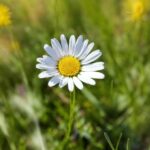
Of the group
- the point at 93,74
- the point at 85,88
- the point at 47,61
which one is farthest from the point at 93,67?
the point at 85,88

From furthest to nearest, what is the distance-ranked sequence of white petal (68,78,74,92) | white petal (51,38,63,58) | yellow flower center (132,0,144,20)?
yellow flower center (132,0,144,20) < white petal (51,38,63,58) < white petal (68,78,74,92)

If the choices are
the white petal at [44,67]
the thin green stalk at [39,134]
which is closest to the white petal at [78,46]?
the white petal at [44,67]

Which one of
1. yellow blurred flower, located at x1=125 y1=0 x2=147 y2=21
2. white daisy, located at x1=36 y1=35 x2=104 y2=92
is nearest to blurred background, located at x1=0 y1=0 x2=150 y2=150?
yellow blurred flower, located at x1=125 y1=0 x2=147 y2=21

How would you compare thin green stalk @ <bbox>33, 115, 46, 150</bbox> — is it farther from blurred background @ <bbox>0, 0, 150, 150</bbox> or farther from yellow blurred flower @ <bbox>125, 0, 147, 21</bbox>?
yellow blurred flower @ <bbox>125, 0, 147, 21</bbox>

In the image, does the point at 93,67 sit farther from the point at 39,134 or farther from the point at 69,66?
the point at 39,134

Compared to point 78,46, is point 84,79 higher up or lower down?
lower down
